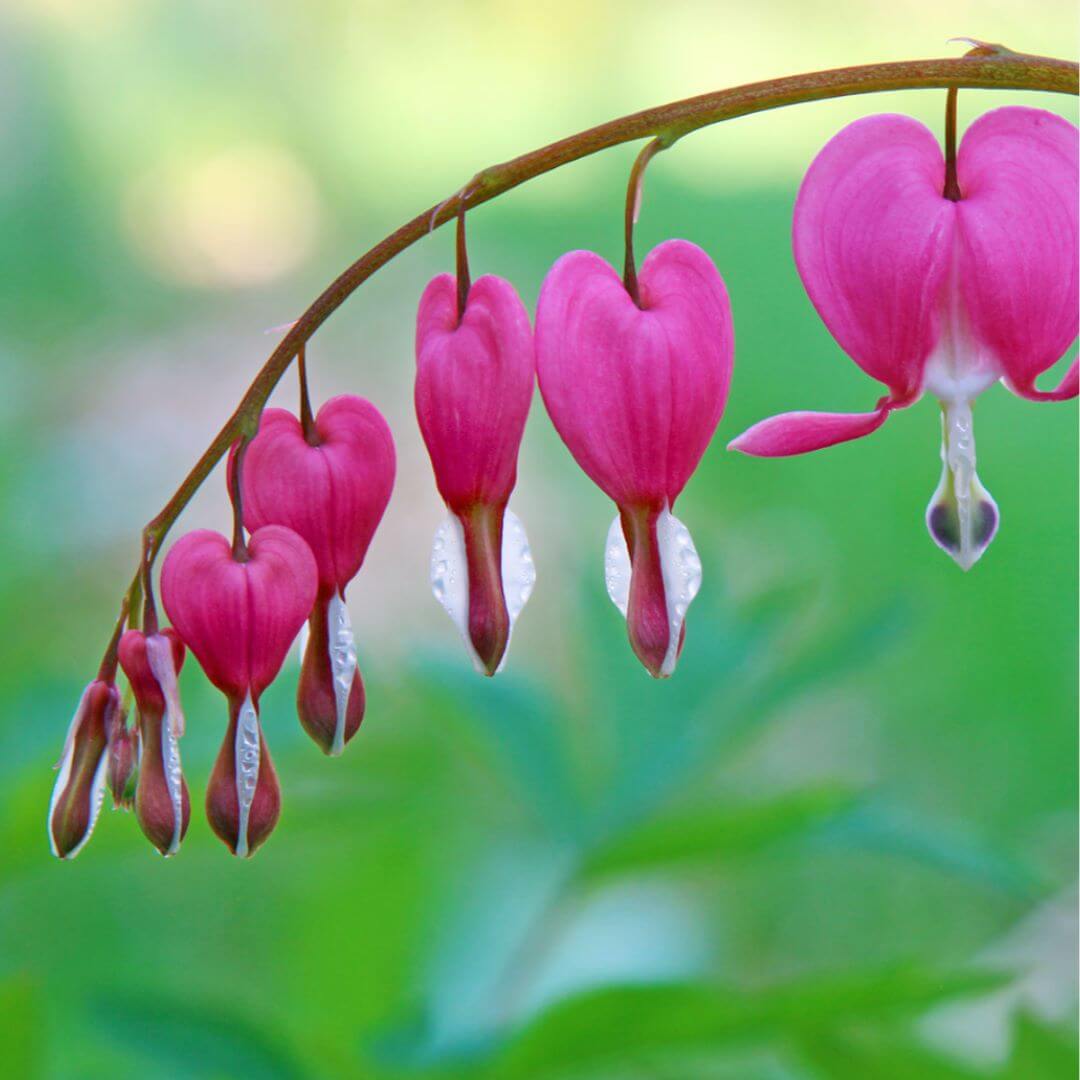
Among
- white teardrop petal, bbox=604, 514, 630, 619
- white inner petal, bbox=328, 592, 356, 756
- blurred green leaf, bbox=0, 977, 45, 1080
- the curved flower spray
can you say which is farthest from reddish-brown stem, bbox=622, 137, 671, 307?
blurred green leaf, bbox=0, 977, 45, 1080

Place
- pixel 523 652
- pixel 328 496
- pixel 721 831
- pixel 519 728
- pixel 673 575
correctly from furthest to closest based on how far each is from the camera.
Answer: pixel 523 652 < pixel 519 728 < pixel 721 831 < pixel 328 496 < pixel 673 575

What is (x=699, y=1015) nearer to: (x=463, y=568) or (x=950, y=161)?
(x=463, y=568)

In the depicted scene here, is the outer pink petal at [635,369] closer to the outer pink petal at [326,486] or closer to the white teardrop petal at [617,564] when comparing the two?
the white teardrop petal at [617,564]

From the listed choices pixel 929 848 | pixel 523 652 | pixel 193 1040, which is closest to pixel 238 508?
pixel 193 1040

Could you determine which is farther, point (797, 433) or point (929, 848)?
point (929, 848)

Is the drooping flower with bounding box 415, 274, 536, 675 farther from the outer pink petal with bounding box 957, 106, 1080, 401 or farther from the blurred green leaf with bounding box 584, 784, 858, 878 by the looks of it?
the blurred green leaf with bounding box 584, 784, 858, 878

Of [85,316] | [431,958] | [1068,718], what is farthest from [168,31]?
[431,958]

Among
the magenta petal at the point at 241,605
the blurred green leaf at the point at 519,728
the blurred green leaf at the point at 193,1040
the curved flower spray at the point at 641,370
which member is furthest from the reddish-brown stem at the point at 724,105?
the blurred green leaf at the point at 519,728
